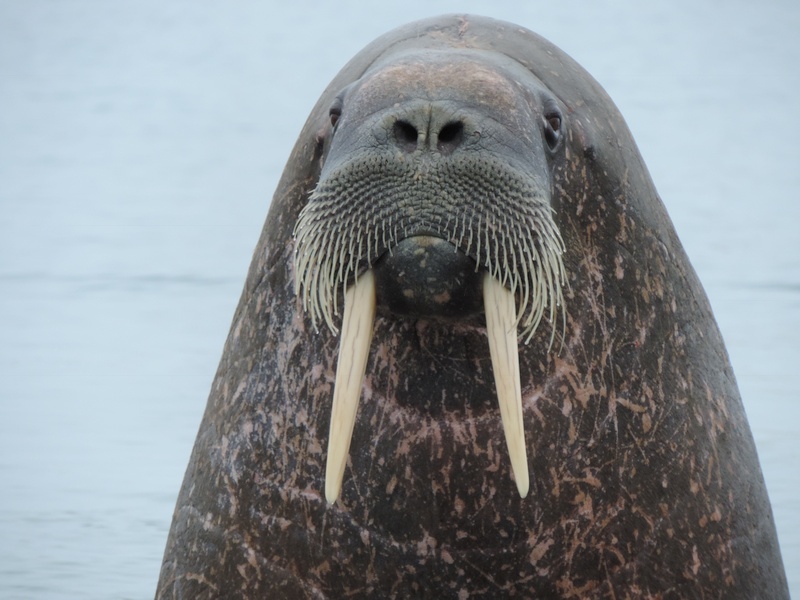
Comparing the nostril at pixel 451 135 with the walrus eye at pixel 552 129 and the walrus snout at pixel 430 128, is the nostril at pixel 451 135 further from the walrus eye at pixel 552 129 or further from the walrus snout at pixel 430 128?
the walrus eye at pixel 552 129

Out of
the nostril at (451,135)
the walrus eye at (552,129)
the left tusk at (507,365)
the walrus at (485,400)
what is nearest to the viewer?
the left tusk at (507,365)

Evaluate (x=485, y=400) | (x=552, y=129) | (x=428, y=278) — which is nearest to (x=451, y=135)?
(x=428, y=278)

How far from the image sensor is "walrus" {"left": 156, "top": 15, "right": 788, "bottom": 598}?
434 cm

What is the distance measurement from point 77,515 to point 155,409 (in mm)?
1718

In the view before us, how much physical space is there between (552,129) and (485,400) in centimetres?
80

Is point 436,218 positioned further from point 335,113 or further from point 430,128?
point 335,113

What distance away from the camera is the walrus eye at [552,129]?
15.3ft

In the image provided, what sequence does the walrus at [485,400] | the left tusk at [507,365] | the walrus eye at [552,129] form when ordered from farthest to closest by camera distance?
the walrus eye at [552,129] < the walrus at [485,400] < the left tusk at [507,365]

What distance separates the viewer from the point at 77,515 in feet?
27.6

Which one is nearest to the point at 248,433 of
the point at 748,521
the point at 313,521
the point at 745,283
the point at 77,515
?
the point at 313,521

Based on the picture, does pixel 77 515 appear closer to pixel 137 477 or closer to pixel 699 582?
pixel 137 477

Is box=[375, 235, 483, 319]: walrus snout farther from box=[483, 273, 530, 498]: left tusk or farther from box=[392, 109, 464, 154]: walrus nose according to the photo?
box=[392, 109, 464, 154]: walrus nose

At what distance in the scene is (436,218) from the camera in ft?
13.3

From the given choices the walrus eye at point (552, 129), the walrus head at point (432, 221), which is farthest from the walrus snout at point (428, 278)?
the walrus eye at point (552, 129)
